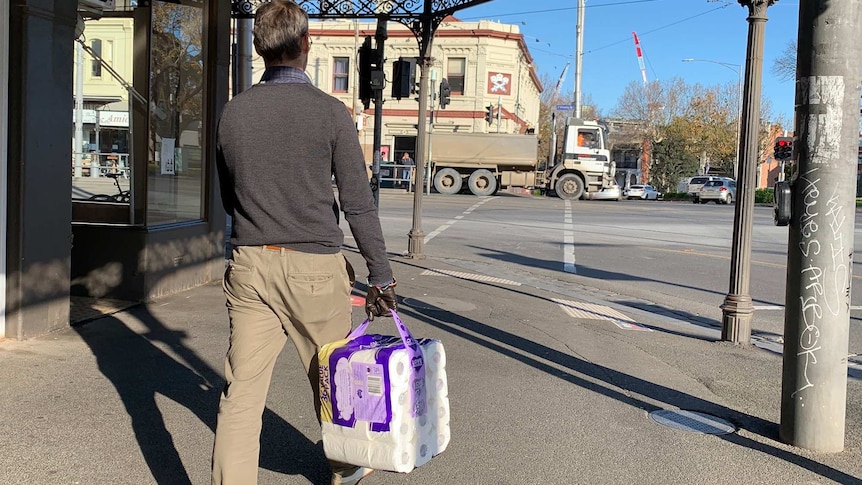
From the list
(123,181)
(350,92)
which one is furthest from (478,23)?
(123,181)

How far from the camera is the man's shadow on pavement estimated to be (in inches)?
154

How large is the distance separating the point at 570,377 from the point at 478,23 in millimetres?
41354

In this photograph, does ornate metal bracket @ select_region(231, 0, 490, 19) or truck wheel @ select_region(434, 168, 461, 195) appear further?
truck wheel @ select_region(434, 168, 461, 195)

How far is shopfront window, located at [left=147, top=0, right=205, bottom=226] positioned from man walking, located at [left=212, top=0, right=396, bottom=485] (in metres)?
5.04

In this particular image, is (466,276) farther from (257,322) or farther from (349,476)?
(257,322)

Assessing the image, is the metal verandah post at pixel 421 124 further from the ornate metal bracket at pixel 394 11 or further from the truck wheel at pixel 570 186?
the truck wheel at pixel 570 186

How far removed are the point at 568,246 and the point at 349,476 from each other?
13322mm

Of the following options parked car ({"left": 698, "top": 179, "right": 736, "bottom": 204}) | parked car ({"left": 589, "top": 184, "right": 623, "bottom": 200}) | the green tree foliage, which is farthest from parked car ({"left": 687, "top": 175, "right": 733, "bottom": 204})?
the green tree foliage

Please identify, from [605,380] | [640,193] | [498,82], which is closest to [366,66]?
[605,380]

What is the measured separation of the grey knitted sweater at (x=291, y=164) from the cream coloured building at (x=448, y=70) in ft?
136

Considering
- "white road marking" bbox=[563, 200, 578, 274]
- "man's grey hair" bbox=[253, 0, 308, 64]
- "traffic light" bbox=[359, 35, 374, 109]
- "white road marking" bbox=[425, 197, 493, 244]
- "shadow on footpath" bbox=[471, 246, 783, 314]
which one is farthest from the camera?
"white road marking" bbox=[425, 197, 493, 244]

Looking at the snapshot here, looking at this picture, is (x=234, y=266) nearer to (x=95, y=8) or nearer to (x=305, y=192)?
(x=305, y=192)

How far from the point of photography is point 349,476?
3367mm

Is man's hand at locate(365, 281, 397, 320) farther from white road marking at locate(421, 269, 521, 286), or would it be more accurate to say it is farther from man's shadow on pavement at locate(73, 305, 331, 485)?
white road marking at locate(421, 269, 521, 286)
